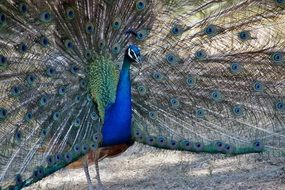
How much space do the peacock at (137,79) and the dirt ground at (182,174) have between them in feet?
2.17

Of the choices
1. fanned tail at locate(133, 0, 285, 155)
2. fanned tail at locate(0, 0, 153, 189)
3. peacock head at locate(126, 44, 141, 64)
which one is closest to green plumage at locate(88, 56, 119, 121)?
fanned tail at locate(0, 0, 153, 189)

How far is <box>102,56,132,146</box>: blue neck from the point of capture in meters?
3.87

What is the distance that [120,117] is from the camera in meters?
4.00

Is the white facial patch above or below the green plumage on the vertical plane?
above

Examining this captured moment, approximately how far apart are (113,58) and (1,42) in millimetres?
726

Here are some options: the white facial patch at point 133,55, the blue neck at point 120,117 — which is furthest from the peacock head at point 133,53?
the blue neck at point 120,117

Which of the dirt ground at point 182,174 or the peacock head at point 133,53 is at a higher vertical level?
the peacock head at point 133,53

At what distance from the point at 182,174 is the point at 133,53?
1.83 m

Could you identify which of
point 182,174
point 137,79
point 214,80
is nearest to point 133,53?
point 137,79

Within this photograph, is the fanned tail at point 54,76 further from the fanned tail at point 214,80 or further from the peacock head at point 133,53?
the peacock head at point 133,53

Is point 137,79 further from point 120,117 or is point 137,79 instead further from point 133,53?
point 133,53

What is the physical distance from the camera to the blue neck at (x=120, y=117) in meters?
3.87

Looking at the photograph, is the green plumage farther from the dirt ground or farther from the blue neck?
the dirt ground

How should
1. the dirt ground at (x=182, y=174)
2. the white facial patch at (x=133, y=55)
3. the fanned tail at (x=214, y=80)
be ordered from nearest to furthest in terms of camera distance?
the white facial patch at (x=133, y=55)
the fanned tail at (x=214, y=80)
the dirt ground at (x=182, y=174)
